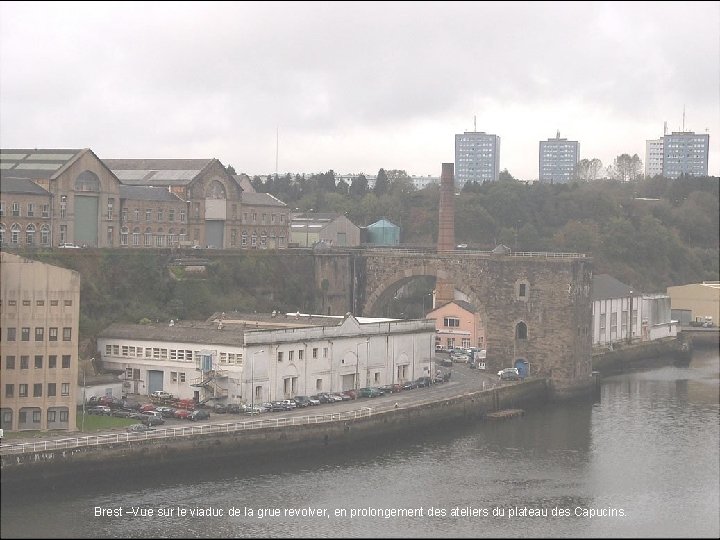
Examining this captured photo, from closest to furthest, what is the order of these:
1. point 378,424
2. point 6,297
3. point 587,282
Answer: point 6,297
point 378,424
point 587,282

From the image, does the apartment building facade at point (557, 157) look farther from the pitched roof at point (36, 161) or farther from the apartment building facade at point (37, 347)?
the apartment building facade at point (37, 347)

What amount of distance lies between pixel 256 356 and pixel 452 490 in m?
6.20

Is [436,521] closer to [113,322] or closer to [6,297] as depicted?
[6,297]

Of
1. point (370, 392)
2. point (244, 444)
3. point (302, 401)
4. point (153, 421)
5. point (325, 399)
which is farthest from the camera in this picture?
point (370, 392)

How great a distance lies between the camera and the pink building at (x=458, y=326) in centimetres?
3556

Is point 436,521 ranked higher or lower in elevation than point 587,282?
lower

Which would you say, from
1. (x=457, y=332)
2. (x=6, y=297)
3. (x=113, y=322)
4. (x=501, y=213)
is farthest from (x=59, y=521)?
(x=501, y=213)

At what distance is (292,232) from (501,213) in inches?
529

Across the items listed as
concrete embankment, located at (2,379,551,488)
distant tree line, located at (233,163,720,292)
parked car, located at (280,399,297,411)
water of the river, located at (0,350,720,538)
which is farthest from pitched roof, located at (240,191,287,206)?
water of the river, located at (0,350,720,538)

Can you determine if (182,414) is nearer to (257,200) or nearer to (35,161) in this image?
(35,161)

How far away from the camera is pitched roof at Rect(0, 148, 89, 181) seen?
27.4 m

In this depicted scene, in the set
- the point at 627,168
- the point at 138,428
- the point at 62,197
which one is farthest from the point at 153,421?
the point at 627,168

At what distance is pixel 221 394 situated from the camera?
2502 centimetres

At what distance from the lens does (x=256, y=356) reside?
991 inches
